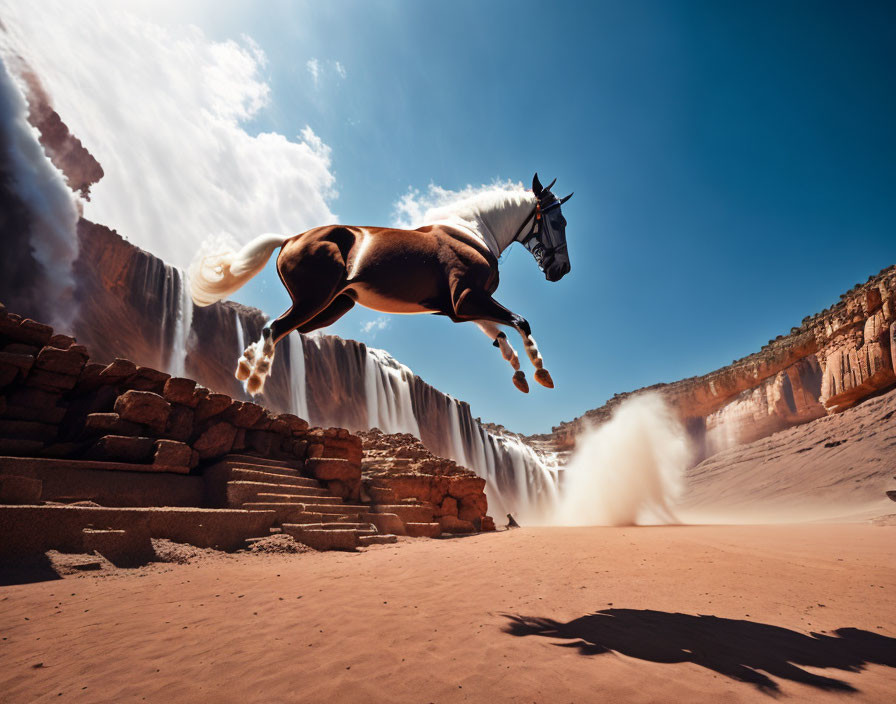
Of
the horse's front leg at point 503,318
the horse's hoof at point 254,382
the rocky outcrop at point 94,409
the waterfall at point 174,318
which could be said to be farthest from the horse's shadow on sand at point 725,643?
the waterfall at point 174,318

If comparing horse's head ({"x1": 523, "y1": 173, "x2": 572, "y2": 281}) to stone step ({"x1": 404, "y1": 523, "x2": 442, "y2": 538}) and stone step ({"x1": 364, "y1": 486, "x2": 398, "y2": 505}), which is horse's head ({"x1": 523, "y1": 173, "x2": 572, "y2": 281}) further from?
stone step ({"x1": 364, "y1": 486, "x2": 398, "y2": 505})

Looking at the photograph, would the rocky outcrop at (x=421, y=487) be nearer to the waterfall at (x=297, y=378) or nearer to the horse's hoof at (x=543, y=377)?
the horse's hoof at (x=543, y=377)

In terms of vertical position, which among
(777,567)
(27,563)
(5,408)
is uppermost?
(5,408)

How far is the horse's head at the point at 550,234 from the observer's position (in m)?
5.28

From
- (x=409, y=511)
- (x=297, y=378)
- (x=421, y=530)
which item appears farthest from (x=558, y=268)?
(x=297, y=378)

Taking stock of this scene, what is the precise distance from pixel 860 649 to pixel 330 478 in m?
10.8

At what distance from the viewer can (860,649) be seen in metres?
3.21

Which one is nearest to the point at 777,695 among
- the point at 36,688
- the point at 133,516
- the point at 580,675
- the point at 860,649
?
the point at 580,675

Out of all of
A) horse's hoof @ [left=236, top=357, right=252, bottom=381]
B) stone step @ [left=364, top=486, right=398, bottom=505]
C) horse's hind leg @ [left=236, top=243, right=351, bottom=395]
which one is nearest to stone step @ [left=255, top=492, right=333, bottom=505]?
stone step @ [left=364, top=486, right=398, bottom=505]

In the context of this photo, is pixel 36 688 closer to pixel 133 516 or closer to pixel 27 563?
pixel 27 563

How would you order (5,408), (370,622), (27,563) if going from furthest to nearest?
(5,408)
(27,563)
(370,622)

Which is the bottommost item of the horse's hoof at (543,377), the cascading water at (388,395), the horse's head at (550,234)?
the horse's hoof at (543,377)

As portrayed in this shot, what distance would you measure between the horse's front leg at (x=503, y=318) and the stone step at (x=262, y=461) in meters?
7.86

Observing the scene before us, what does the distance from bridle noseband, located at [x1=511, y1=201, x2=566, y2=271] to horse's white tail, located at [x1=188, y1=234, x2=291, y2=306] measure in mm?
3150
